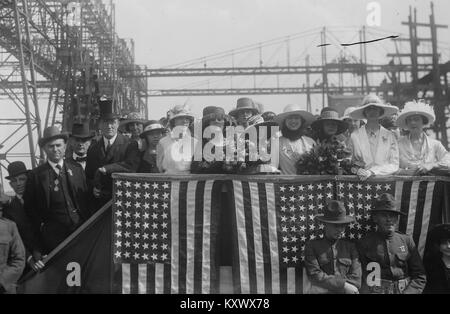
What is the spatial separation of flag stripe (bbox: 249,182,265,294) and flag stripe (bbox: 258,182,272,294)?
1.2 inches

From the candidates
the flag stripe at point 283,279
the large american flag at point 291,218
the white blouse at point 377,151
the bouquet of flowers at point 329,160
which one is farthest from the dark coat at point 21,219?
the white blouse at point 377,151

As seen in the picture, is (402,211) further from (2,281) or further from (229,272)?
(2,281)

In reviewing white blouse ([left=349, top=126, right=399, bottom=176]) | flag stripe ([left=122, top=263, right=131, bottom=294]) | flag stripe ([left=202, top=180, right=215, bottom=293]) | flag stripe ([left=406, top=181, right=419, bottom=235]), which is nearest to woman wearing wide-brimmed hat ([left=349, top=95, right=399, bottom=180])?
white blouse ([left=349, top=126, right=399, bottom=176])

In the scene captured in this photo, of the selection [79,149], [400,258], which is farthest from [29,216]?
[400,258]

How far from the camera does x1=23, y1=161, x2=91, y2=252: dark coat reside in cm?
495

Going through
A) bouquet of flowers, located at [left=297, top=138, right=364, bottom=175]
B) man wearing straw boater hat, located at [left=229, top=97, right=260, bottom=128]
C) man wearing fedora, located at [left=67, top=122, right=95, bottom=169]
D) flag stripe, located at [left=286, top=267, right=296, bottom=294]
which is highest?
man wearing straw boater hat, located at [left=229, top=97, right=260, bottom=128]

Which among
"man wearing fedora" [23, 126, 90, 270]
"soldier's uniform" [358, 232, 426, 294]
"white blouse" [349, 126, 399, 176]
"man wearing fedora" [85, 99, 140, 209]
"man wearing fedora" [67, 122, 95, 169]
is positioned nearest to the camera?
"soldier's uniform" [358, 232, 426, 294]

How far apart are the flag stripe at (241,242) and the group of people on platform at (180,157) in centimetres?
23

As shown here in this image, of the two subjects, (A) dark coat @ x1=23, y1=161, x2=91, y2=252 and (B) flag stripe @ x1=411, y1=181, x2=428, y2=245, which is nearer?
(A) dark coat @ x1=23, y1=161, x2=91, y2=252

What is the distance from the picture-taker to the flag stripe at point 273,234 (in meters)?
4.90

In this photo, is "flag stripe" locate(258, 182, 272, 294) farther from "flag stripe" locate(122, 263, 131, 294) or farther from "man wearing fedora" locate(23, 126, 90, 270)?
"man wearing fedora" locate(23, 126, 90, 270)

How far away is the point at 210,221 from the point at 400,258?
1.91 meters

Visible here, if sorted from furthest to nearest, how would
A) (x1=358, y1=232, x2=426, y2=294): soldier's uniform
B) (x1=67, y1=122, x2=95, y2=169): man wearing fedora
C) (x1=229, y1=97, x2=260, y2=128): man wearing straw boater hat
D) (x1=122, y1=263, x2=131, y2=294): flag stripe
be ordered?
(x1=229, y1=97, x2=260, y2=128): man wearing straw boater hat → (x1=67, y1=122, x2=95, y2=169): man wearing fedora → (x1=122, y1=263, x2=131, y2=294): flag stripe → (x1=358, y1=232, x2=426, y2=294): soldier's uniform

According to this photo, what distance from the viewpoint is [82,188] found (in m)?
5.08
